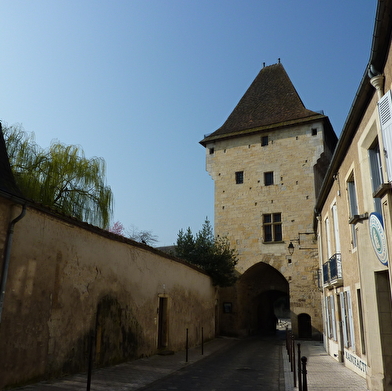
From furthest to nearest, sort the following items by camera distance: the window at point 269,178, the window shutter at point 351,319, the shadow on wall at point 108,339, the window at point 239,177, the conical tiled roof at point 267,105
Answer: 1. the conical tiled roof at point 267,105
2. the window at point 239,177
3. the window at point 269,178
4. the window shutter at point 351,319
5. the shadow on wall at point 108,339

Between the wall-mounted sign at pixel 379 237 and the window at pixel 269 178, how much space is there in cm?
1647

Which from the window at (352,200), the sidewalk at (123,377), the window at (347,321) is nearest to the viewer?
the sidewalk at (123,377)

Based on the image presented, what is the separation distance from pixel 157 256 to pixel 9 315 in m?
6.36

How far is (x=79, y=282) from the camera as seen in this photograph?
320 inches

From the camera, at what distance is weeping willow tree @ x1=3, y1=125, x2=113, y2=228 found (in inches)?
549

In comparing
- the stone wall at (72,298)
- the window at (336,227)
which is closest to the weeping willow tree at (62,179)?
the stone wall at (72,298)

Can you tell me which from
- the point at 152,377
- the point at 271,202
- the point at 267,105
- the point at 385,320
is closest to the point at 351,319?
the point at 385,320

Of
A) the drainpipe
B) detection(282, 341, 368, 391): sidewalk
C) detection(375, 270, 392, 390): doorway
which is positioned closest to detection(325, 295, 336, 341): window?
detection(282, 341, 368, 391): sidewalk

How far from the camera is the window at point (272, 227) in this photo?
2195cm

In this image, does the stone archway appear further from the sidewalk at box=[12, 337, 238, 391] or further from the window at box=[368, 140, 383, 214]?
the window at box=[368, 140, 383, 214]

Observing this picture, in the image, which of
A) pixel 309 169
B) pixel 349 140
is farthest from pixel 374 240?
pixel 309 169

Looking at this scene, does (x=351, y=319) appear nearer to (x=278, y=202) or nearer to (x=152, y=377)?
(x=152, y=377)

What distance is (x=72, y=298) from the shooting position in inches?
309

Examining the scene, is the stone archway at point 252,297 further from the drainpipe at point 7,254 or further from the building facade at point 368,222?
the drainpipe at point 7,254
